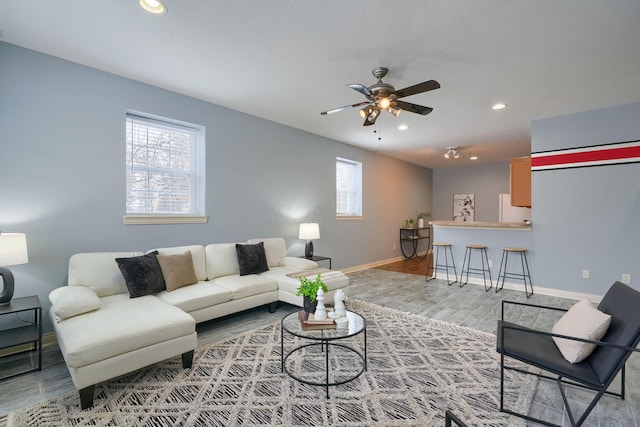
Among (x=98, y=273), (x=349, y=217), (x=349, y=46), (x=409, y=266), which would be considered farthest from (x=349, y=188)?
(x=98, y=273)

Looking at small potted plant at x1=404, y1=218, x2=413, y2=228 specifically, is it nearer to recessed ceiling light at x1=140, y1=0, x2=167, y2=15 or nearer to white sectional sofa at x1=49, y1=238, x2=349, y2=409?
white sectional sofa at x1=49, y1=238, x2=349, y2=409

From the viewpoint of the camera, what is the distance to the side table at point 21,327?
7.46ft

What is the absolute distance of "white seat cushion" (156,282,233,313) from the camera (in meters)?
2.88

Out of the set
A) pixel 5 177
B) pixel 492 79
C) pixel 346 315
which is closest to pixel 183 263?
pixel 5 177

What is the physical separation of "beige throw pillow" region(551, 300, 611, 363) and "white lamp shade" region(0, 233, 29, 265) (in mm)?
3938

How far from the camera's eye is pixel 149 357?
218 centimetres

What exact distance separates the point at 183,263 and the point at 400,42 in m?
3.03

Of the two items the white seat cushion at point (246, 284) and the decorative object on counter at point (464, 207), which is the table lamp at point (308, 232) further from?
the decorative object on counter at point (464, 207)

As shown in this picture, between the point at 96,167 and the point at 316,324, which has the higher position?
the point at 96,167

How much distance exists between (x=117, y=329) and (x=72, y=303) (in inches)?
20.6

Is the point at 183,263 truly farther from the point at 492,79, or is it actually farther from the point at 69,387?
the point at 492,79

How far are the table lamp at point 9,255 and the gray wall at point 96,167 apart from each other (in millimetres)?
383

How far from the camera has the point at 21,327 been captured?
2543 millimetres

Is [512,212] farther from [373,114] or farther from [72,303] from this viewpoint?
[72,303]
